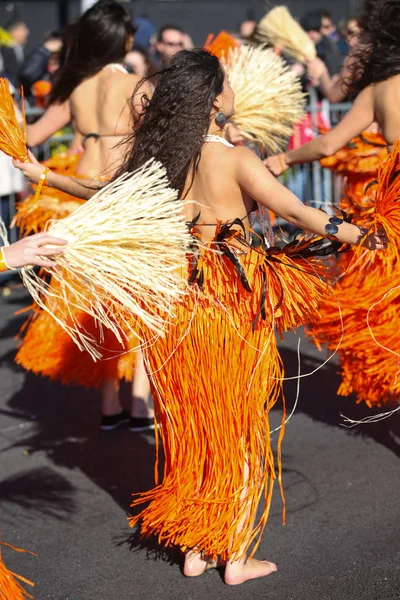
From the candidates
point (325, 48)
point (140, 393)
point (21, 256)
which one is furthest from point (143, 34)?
point (21, 256)

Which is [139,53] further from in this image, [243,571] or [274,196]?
[243,571]

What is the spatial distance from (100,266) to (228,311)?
0.60m

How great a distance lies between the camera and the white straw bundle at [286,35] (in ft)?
24.1

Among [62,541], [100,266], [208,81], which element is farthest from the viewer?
[62,541]

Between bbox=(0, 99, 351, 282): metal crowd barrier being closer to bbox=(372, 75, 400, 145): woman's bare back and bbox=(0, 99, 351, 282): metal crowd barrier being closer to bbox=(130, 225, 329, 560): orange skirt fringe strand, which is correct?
bbox=(372, 75, 400, 145): woman's bare back

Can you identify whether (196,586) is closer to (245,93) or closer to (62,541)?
(62,541)

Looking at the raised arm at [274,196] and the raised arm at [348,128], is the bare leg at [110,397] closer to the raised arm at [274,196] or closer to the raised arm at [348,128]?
the raised arm at [348,128]

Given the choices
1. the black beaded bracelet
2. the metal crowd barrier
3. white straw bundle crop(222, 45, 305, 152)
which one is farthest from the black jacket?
the black beaded bracelet

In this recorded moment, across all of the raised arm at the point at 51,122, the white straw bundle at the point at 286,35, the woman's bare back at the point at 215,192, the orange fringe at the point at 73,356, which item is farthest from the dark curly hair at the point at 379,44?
the white straw bundle at the point at 286,35

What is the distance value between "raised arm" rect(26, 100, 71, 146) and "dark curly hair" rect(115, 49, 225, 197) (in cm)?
189

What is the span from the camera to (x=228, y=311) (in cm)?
330

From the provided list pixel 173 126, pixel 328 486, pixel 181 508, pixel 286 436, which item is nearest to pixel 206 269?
pixel 173 126

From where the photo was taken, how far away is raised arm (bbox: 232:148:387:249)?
10.4 feet

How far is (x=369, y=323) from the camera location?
3.95 m
